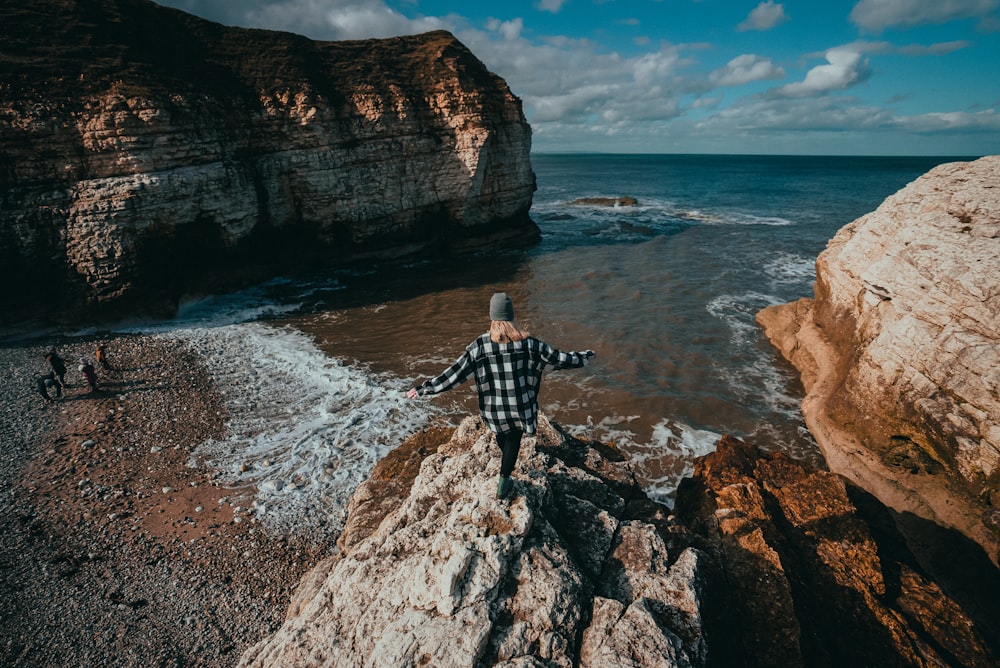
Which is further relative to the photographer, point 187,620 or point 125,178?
point 125,178

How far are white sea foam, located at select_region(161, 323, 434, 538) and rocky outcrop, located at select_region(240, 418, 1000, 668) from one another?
3.14m

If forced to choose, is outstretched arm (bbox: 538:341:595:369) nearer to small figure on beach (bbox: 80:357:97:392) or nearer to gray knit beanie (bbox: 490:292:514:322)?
gray knit beanie (bbox: 490:292:514:322)

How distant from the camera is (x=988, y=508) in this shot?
793 centimetres

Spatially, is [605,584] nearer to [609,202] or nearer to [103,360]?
[103,360]

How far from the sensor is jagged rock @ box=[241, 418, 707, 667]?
13.2ft

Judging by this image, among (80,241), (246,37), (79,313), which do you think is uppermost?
(246,37)

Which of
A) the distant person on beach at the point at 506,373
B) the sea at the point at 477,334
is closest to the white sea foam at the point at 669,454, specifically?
the sea at the point at 477,334

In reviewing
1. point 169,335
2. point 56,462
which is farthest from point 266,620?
point 169,335

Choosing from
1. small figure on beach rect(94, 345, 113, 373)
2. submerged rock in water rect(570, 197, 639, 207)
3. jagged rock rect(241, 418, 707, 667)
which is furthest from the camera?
submerged rock in water rect(570, 197, 639, 207)

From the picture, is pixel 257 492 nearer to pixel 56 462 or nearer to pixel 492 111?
pixel 56 462

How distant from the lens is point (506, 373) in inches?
191

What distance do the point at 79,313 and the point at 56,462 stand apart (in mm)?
10656

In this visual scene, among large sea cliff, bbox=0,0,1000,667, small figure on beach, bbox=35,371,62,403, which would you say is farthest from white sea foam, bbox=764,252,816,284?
small figure on beach, bbox=35,371,62,403

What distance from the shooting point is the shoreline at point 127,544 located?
679 centimetres
